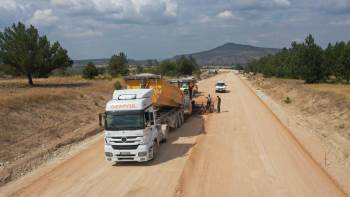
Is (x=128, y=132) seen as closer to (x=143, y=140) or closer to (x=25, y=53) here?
(x=143, y=140)

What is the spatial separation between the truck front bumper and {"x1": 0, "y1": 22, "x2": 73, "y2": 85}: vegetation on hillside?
34.8 meters

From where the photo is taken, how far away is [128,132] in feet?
61.5

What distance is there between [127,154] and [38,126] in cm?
1193

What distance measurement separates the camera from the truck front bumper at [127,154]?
18.7m

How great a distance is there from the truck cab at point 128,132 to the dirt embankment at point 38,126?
4477 millimetres

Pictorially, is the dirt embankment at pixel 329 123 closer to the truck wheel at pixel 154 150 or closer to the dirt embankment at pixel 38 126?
the truck wheel at pixel 154 150

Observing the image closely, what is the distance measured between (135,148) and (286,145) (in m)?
9.11

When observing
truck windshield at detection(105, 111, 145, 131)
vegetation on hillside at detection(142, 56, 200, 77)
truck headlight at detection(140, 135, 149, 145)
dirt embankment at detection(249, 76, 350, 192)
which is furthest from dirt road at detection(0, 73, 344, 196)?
vegetation on hillside at detection(142, 56, 200, 77)

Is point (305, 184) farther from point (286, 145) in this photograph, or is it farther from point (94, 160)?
point (94, 160)

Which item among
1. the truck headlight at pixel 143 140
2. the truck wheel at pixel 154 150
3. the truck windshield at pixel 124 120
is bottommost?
the truck wheel at pixel 154 150

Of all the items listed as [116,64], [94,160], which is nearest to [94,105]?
[94,160]

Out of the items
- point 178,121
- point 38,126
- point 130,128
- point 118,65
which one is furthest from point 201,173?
point 118,65

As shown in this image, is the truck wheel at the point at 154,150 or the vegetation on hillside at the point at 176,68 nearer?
the truck wheel at the point at 154,150

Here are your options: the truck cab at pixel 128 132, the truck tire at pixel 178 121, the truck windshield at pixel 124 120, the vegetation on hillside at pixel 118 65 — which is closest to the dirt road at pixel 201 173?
the truck cab at pixel 128 132
